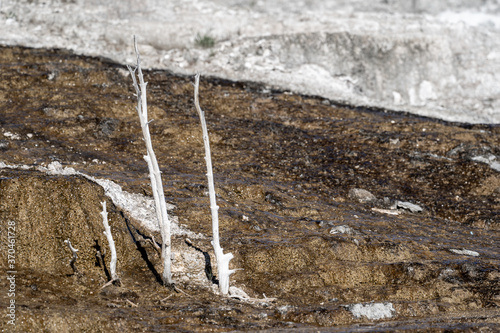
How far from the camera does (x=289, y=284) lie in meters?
8.30

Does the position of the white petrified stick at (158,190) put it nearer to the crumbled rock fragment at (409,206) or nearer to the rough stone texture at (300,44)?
the crumbled rock fragment at (409,206)

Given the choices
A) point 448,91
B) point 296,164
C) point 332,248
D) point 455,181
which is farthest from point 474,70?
point 332,248

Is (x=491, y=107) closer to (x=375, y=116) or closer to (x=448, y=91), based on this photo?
(x=448, y=91)

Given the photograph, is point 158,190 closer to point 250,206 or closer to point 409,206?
point 250,206

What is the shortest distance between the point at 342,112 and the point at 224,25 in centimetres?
651

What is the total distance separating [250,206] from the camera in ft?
34.8

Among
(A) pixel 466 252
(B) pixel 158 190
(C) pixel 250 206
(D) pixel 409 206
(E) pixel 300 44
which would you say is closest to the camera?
(B) pixel 158 190

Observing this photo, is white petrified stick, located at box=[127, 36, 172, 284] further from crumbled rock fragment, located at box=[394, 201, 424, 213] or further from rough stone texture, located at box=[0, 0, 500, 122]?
rough stone texture, located at box=[0, 0, 500, 122]

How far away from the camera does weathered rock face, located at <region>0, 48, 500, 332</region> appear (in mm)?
7473

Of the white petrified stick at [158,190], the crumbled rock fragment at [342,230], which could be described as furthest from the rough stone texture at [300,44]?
the white petrified stick at [158,190]

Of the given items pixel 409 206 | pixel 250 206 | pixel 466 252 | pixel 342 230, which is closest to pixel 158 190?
pixel 250 206

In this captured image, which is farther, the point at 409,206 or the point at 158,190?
the point at 409,206

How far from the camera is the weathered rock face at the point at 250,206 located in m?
7.47

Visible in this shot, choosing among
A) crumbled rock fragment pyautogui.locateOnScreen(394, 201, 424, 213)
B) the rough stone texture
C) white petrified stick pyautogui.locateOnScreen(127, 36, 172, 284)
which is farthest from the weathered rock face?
the rough stone texture
